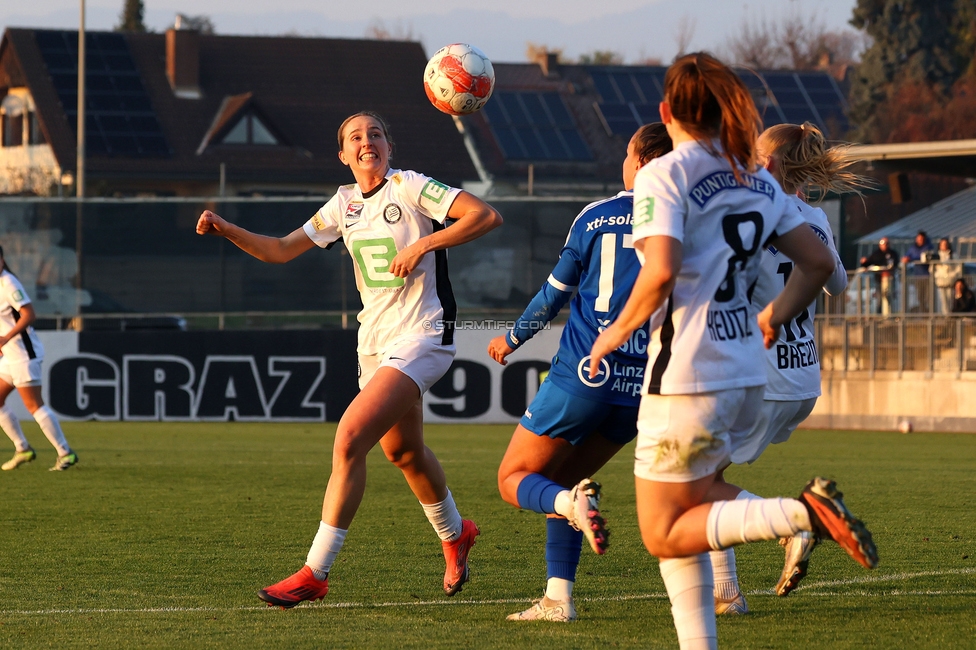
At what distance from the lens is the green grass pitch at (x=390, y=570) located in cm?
541

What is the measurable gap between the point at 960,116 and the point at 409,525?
3992 cm

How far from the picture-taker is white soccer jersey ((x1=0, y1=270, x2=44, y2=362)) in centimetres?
1280

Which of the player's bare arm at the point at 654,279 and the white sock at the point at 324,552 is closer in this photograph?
the player's bare arm at the point at 654,279

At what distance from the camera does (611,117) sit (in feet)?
172

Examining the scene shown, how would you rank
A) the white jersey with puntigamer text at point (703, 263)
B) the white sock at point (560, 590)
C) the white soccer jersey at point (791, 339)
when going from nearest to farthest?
the white jersey with puntigamer text at point (703, 263) → the white sock at point (560, 590) → the white soccer jersey at point (791, 339)

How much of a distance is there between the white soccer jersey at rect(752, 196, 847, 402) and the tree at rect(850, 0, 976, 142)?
41.9 metres

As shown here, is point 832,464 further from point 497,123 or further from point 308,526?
point 497,123

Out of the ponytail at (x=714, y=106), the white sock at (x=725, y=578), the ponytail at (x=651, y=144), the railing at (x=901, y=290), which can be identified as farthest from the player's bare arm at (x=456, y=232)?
the railing at (x=901, y=290)

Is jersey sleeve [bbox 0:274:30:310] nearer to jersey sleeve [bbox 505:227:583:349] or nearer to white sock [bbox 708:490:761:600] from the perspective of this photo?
jersey sleeve [bbox 505:227:583:349]

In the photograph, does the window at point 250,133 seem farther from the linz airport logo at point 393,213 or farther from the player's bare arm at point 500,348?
the player's bare arm at point 500,348

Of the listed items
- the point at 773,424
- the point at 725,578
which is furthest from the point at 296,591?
the point at 773,424

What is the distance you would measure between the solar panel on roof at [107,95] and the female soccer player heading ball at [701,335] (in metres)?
42.0

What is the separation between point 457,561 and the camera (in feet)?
21.1

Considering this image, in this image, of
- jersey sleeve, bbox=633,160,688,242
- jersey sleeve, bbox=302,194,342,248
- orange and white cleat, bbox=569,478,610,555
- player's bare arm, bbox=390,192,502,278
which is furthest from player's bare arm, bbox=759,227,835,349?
jersey sleeve, bbox=302,194,342,248
